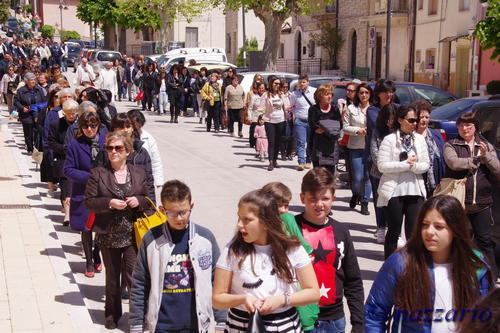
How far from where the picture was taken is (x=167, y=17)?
52.2 meters

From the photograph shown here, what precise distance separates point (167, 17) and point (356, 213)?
42488mm

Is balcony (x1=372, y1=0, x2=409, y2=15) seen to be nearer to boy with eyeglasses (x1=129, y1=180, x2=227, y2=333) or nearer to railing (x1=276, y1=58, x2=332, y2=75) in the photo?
railing (x1=276, y1=58, x2=332, y2=75)

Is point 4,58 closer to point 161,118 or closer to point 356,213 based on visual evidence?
point 161,118

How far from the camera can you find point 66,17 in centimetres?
10462

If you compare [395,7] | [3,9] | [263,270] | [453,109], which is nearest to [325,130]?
[453,109]

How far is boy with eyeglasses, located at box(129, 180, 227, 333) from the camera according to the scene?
4.76 m

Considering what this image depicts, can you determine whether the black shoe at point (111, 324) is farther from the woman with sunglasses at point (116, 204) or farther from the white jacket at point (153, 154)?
the white jacket at point (153, 154)

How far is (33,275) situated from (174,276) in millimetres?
3679

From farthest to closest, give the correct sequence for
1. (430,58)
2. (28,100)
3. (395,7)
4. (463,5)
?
(395,7) < (430,58) < (463,5) < (28,100)

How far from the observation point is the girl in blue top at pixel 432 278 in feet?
12.1

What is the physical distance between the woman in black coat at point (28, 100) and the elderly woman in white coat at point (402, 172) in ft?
32.2

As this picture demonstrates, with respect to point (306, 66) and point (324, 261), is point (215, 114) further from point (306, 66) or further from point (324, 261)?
point (306, 66)

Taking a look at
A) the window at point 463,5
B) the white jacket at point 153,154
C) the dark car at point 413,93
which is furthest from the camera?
the window at point 463,5

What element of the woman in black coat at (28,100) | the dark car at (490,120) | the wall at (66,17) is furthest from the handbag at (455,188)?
the wall at (66,17)
